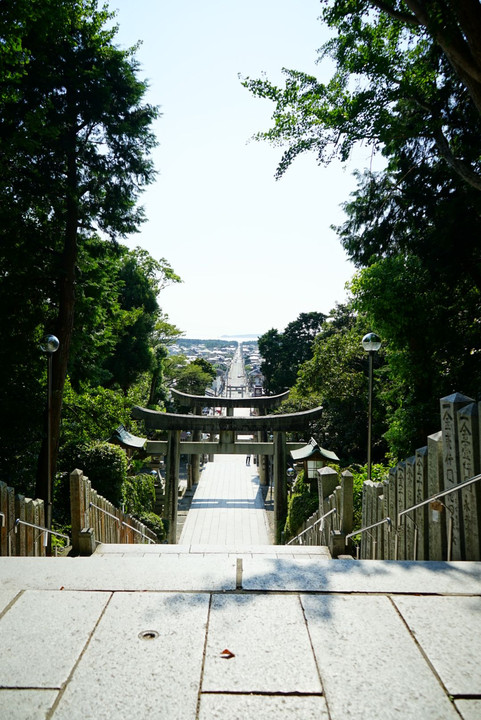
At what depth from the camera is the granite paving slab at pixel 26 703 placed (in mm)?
1933

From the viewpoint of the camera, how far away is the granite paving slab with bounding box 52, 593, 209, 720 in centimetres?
196

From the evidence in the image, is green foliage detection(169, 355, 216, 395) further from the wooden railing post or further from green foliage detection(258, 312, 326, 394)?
the wooden railing post

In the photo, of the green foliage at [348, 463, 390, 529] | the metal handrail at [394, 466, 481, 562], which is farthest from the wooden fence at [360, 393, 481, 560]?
the green foliage at [348, 463, 390, 529]

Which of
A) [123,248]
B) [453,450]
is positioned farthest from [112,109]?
[453,450]

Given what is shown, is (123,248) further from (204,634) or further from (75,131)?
(204,634)

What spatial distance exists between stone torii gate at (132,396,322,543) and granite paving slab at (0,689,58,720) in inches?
538

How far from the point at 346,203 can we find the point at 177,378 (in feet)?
114

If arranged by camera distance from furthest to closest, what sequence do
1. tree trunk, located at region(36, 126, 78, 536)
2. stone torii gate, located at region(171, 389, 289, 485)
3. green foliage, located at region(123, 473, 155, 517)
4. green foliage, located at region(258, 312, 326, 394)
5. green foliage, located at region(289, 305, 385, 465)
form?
1. green foliage, located at region(258, 312, 326, 394)
2. stone torii gate, located at region(171, 389, 289, 485)
3. green foliage, located at region(289, 305, 385, 465)
4. green foliage, located at region(123, 473, 155, 517)
5. tree trunk, located at region(36, 126, 78, 536)

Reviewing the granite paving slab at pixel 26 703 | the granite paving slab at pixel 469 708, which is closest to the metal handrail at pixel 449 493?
the granite paving slab at pixel 469 708

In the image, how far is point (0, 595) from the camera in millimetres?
3018

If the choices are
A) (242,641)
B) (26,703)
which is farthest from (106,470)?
(26,703)

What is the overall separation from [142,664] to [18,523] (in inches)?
147

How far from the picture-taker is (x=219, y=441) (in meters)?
16.4

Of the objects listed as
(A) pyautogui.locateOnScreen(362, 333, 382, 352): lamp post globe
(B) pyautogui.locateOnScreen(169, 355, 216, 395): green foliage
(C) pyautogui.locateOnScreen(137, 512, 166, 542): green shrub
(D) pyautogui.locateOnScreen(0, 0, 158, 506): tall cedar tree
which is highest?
(D) pyautogui.locateOnScreen(0, 0, 158, 506): tall cedar tree
